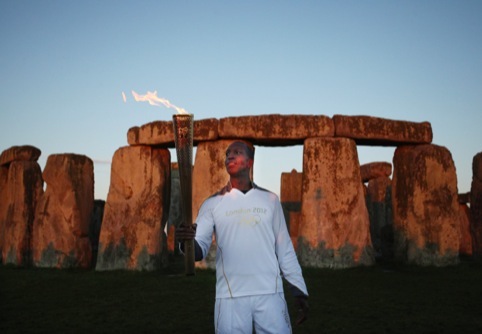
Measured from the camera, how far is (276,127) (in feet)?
33.7

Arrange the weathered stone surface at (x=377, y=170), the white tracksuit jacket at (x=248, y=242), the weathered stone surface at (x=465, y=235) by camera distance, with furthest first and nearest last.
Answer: the weathered stone surface at (x=377, y=170) < the weathered stone surface at (x=465, y=235) < the white tracksuit jacket at (x=248, y=242)

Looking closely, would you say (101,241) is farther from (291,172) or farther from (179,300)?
(291,172)

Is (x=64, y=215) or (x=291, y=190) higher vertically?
(x=291, y=190)

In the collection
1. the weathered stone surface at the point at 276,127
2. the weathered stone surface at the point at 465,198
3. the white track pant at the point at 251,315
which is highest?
the weathered stone surface at the point at 276,127

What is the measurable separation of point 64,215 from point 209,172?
10.4ft

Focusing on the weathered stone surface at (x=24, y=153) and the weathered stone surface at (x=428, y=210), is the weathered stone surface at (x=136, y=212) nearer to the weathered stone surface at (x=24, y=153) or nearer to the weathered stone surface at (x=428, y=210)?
the weathered stone surface at (x=24, y=153)

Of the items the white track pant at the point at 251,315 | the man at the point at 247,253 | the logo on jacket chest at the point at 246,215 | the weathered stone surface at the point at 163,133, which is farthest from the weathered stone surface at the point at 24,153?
the white track pant at the point at 251,315

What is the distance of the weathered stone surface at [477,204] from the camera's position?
1299cm

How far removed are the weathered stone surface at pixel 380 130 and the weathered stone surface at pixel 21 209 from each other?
6.87m

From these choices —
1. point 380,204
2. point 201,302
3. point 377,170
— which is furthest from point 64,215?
point 377,170

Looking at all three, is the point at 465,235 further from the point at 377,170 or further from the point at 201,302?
the point at 201,302

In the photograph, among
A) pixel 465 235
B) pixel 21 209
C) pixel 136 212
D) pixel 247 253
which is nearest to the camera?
pixel 247 253

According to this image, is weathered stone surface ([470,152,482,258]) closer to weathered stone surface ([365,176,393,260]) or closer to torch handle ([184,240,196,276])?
weathered stone surface ([365,176,393,260])

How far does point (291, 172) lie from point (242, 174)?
14.2 meters
